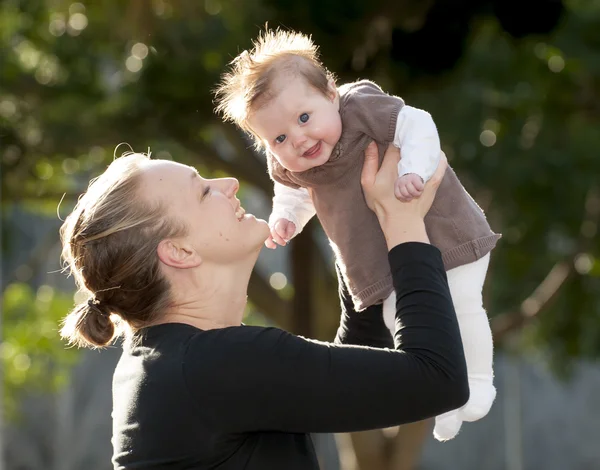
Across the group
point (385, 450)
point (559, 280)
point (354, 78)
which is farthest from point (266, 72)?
point (559, 280)

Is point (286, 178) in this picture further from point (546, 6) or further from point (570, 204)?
point (570, 204)

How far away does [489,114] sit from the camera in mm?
8773

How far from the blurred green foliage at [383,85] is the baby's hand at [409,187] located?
445 cm

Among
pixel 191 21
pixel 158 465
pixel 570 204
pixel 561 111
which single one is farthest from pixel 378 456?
pixel 158 465

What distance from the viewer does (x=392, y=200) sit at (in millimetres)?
2439

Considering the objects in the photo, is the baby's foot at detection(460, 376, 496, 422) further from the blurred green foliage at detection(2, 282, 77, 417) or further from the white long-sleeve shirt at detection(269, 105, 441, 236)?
the blurred green foliage at detection(2, 282, 77, 417)

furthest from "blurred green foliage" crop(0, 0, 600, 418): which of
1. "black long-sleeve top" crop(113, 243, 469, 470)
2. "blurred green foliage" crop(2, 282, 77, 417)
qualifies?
"black long-sleeve top" crop(113, 243, 469, 470)

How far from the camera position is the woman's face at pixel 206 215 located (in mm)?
2314

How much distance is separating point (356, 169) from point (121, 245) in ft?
2.19

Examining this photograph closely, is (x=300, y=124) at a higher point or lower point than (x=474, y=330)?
higher

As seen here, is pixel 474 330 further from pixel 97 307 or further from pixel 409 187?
pixel 97 307

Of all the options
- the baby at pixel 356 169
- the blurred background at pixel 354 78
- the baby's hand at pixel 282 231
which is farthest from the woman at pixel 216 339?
the blurred background at pixel 354 78

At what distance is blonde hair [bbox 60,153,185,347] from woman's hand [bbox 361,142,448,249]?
0.46 meters

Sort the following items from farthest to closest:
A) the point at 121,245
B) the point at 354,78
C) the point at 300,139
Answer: the point at 354,78, the point at 300,139, the point at 121,245
